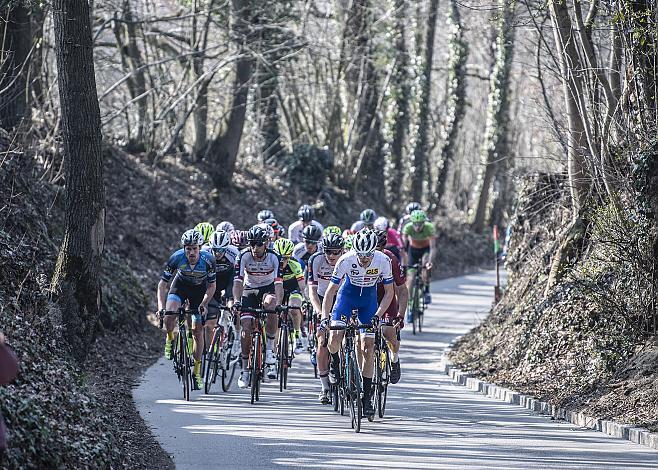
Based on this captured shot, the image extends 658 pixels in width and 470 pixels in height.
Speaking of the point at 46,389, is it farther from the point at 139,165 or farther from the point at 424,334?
the point at 139,165

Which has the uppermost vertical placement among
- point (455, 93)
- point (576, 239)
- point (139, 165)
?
point (455, 93)

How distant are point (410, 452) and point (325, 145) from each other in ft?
94.3

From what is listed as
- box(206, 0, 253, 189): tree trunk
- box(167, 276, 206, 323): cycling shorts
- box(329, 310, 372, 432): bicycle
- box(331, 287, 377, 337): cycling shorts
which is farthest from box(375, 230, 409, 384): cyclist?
box(206, 0, 253, 189): tree trunk

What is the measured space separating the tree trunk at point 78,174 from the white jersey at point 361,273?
3.32m

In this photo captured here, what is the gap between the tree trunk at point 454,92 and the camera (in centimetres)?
4287

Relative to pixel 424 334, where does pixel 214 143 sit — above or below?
above

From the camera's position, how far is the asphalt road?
33.7 feet

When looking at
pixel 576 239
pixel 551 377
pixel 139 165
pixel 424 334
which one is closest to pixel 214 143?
pixel 139 165

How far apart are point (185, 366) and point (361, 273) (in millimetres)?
2762

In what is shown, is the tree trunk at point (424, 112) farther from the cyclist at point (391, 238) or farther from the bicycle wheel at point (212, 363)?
the bicycle wheel at point (212, 363)

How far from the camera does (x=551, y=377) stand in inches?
613

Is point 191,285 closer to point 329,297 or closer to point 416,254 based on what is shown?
point 329,297

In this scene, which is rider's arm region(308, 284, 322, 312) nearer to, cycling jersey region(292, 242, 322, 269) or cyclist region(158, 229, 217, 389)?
cyclist region(158, 229, 217, 389)

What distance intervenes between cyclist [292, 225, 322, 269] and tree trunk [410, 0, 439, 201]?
21938 mm
